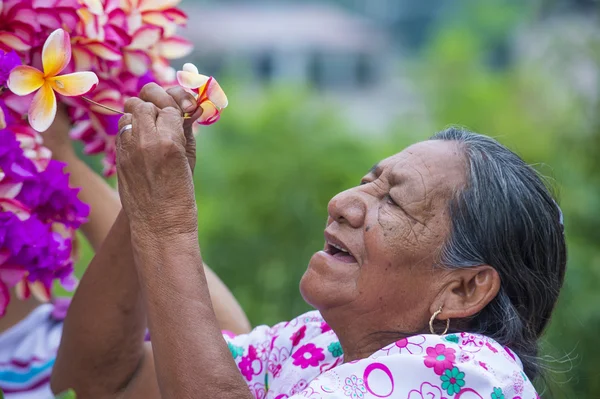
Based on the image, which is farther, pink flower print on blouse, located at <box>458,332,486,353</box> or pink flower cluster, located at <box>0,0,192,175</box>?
pink flower cluster, located at <box>0,0,192,175</box>

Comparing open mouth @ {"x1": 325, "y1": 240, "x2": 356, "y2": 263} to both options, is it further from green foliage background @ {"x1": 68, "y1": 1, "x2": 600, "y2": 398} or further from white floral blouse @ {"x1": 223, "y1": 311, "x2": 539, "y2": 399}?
green foliage background @ {"x1": 68, "y1": 1, "x2": 600, "y2": 398}

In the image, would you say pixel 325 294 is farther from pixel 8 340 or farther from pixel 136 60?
pixel 8 340

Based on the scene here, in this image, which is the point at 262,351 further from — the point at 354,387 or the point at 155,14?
the point at 155,14

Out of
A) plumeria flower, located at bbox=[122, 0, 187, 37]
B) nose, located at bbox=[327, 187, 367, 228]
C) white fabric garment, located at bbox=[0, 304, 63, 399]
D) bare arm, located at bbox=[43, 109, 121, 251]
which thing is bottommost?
white fabric garment, located at bbox=[0, 304, 63, 399]

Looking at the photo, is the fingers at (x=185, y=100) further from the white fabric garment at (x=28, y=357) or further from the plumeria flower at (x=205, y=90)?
the white fabric garment at (x=28, y=357)

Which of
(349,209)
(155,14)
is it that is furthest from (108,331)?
(155,14)

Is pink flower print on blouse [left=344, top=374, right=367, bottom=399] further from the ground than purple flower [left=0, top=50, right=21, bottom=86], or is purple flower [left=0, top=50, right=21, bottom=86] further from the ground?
purple flower [left=0, top=50, right=21, bottom=86]

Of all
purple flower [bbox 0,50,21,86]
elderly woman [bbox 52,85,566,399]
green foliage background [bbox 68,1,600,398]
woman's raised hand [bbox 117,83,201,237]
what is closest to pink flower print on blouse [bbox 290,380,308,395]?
elderly woman [bbox 52,85,566,399]

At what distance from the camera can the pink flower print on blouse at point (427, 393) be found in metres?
1.76

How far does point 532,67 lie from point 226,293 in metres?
19.4

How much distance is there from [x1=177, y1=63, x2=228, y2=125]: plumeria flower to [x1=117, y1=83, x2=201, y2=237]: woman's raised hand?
6 cm

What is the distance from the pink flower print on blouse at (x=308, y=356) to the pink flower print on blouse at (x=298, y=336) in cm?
6

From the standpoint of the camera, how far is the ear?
1.97m

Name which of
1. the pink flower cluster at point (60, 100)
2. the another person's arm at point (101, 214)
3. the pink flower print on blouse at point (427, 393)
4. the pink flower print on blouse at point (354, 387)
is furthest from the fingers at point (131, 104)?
the pink flower print on blouse at point (427, 393)
